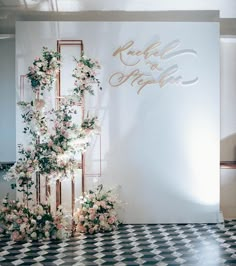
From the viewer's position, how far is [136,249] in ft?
20.6

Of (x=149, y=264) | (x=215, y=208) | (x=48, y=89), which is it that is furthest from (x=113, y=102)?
(x=149, y=264)

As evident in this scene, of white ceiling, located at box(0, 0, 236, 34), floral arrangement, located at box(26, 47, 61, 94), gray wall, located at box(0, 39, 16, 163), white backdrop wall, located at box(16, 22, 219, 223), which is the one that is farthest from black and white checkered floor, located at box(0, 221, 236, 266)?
white ceiling, located at box(0, 0, 236, 34)

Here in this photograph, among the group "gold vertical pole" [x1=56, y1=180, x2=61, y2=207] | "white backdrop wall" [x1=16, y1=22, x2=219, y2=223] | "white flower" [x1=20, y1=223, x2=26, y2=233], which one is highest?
"white backdrop wall" [x1=16, y1=22, x2=219, y2=223]

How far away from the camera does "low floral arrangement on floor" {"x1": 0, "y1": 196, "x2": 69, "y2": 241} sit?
6.83 metres

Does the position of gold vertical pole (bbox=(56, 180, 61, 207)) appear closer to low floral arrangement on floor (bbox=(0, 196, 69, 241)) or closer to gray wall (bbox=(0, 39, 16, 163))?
low floral arrangement on floor (bbox=(0, 196, 69, 241))

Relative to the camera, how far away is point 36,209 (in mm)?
7062

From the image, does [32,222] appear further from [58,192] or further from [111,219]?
[111,219]

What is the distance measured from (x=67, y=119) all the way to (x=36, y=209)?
1326mm

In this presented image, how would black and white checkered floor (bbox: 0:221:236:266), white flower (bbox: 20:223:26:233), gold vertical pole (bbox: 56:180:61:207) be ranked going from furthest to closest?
1. gold vertical pole (bbox: 56:180:61:207)
2. white flower (bbox: 20:223:26:233)
3. black and white checkered floor (bbox: 0:221:236:266)

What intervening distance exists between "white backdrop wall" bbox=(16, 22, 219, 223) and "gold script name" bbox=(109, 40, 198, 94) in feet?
0.05

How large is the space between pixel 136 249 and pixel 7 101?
10.7 ft

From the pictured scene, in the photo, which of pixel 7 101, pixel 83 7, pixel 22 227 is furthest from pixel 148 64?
pixel 22 227

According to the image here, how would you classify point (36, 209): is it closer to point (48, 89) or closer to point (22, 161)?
point (22, 161)

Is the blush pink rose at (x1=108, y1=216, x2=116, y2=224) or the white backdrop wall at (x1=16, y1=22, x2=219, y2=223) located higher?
the white backdrop wall at (x1=16, y1=22, x2=219, y2=223)
